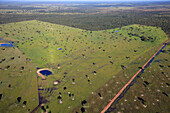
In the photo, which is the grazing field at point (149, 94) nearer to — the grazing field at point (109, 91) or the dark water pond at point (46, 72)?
the grazing field at point (109, 91)

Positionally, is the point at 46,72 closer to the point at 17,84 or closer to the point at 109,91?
the point at 17,84

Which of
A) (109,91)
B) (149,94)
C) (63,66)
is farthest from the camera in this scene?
(63,66)

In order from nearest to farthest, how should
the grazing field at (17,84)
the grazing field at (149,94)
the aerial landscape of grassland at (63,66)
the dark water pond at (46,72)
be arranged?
1. the grazing field at (17,84)
2. the grazing field at (149,94)
3. the aerial landscape of grassland at (63,66)
4. the dark water pond at (46,72)

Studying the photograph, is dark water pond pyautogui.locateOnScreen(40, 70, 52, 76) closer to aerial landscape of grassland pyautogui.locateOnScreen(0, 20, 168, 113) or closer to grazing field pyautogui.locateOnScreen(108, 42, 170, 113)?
aerial landscape of grassland pyautogui.locateOnScreen(0, 20, 168, 113)

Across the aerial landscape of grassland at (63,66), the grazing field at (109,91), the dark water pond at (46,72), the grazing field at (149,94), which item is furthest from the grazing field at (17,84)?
the grazing field at (149,94)

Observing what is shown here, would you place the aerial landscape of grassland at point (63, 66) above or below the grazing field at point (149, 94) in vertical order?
above

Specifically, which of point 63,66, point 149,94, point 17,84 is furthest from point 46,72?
point 149,94

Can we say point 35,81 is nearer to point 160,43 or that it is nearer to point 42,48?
point 42,48

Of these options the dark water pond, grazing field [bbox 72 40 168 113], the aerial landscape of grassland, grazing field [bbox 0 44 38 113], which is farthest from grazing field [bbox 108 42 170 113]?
the dark water pond

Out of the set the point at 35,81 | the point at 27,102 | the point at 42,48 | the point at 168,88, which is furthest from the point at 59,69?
the point at 168,88

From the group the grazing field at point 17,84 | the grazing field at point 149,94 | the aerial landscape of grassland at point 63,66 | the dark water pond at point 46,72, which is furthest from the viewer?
the dark water pond at point 46,72
